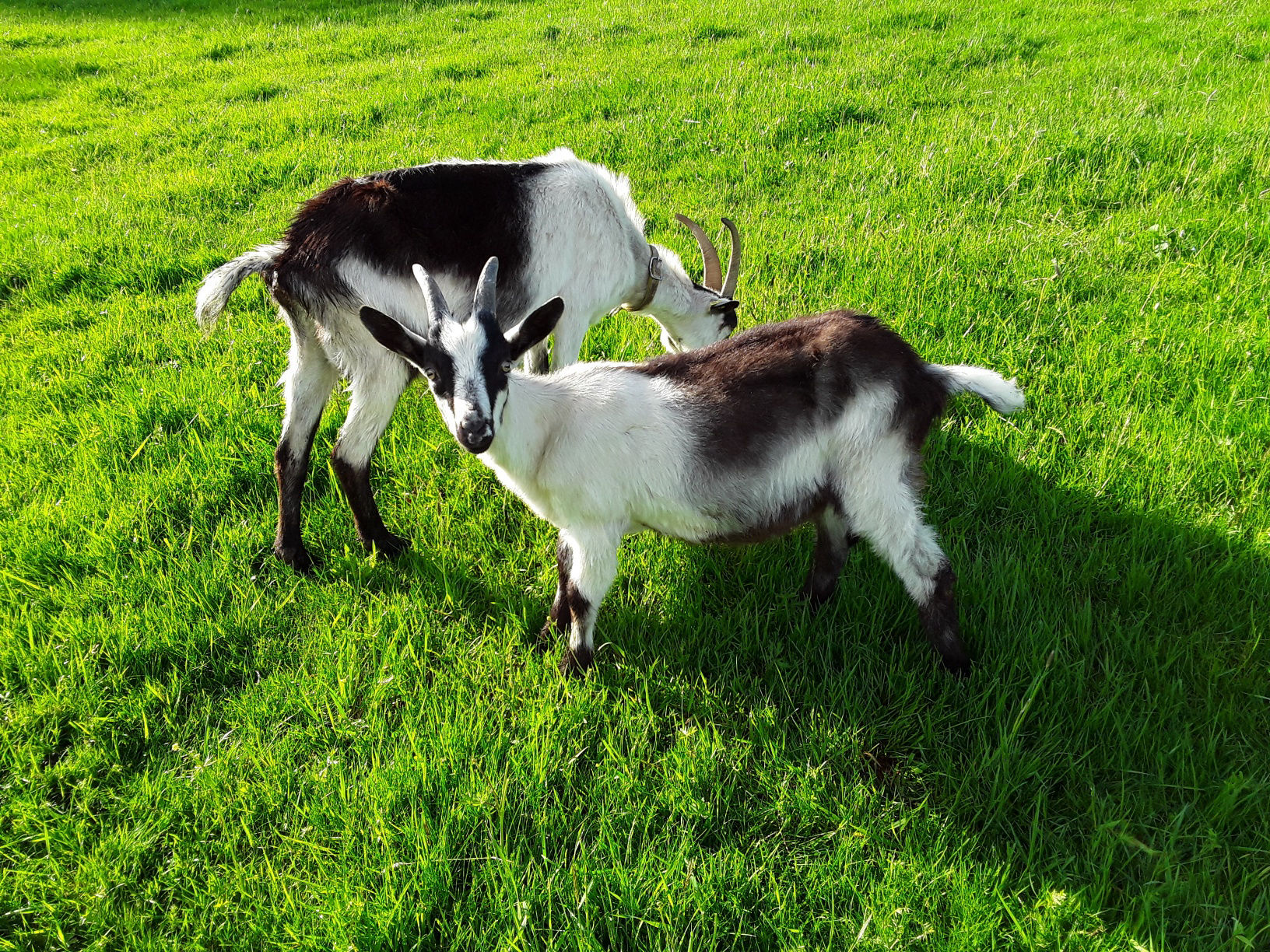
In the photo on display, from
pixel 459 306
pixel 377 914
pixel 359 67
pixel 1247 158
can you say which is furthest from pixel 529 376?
pixel 359 67

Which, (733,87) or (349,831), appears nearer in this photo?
(349,831)

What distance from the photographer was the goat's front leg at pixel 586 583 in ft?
9.39

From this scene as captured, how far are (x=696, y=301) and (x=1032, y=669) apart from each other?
9.00 ft

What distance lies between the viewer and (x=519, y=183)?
12.9 ft

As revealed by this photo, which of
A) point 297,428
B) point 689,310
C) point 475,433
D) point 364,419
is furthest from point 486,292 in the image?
point 689,310

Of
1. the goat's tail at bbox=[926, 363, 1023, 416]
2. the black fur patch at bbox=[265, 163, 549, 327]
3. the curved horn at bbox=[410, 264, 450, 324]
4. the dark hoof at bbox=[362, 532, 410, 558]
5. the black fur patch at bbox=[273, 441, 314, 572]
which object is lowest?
the dark hoof at bbox=[362, 532, 410, 558]

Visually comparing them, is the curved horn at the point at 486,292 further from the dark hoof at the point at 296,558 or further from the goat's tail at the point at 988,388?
the goat's tail at the point at 988,388

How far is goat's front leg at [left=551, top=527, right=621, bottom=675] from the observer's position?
9.39 feet

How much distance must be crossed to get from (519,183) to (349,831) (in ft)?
10.00

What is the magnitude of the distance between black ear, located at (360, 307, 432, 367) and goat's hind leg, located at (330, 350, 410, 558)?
2.18ft

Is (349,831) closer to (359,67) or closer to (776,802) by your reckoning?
(776,802)

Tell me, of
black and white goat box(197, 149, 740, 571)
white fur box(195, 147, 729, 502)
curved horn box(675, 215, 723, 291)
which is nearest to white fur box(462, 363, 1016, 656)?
white fur box(195, 147, 729, 502)

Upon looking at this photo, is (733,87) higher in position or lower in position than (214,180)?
higher

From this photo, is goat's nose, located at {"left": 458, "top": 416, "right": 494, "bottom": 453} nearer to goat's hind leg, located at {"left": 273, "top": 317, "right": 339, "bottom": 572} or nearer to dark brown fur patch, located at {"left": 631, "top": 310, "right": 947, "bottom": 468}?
dark brown fur patch, located at {"left": 631, "top": 310, "right": 947, "bottom": 468}
